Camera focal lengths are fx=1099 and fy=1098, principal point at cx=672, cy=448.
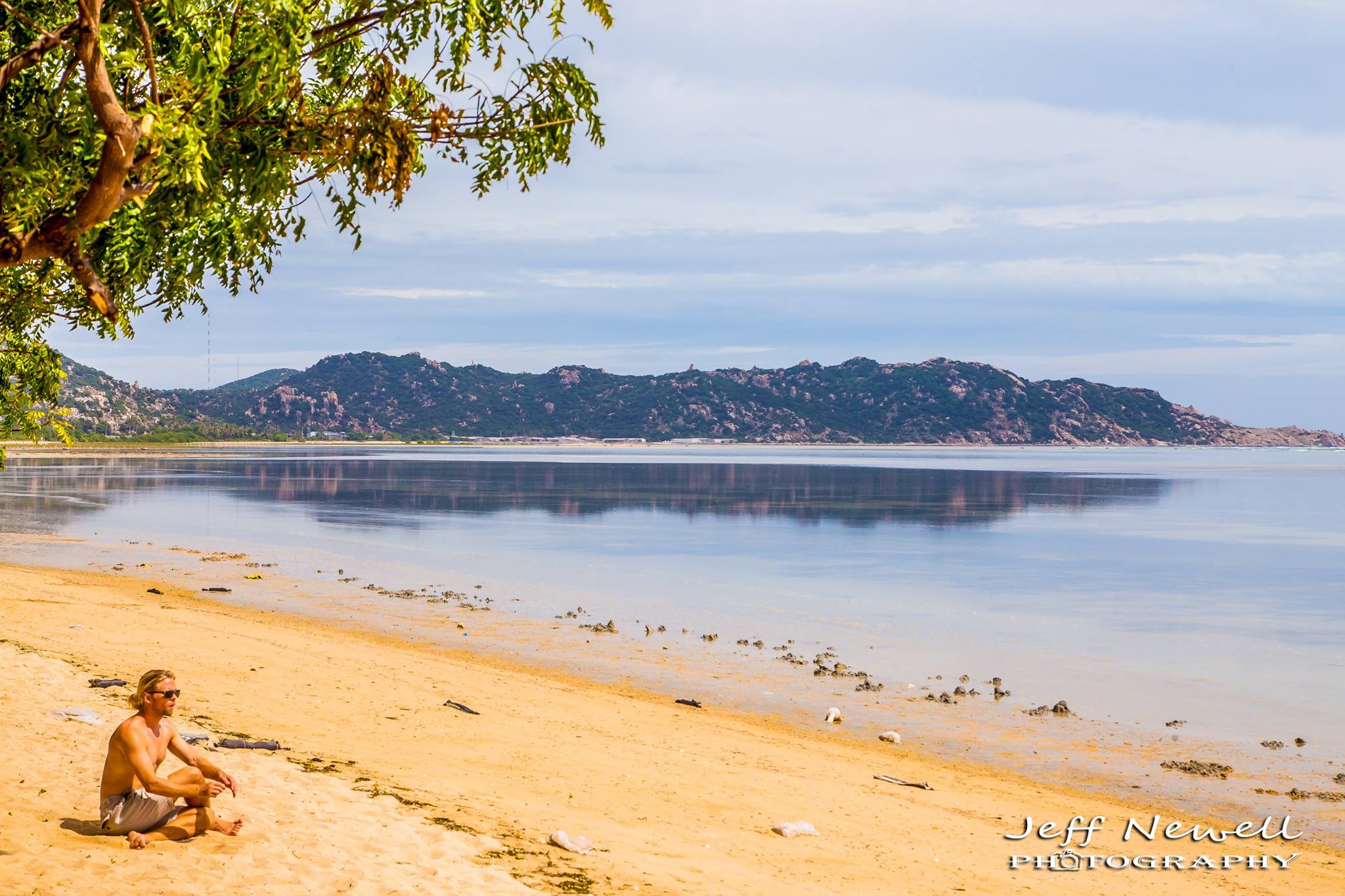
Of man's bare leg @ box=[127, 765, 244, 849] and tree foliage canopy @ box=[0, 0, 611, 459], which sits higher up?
tree foliage canopy @ box=[0, 0, 611, 459]

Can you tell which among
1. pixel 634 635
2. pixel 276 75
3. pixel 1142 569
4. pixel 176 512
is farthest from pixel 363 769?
pixel 176 512

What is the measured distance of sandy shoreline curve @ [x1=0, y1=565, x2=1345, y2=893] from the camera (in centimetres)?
938

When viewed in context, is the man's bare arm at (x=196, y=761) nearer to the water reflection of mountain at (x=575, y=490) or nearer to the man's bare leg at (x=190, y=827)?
the man's bare leg at (x=190, y=827)

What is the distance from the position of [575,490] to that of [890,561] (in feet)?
144

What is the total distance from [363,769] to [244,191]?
6.90m

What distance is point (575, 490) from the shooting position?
269ft

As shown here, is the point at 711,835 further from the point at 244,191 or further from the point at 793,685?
the point at 793,685

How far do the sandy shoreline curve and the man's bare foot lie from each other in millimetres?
168

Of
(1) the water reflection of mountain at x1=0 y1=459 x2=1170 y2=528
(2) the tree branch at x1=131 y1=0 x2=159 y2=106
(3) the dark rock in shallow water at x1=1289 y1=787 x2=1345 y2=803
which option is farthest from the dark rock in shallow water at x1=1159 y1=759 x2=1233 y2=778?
(1) the water reflection of mountain at x1=0 y1=459 x2=1170 y2=528

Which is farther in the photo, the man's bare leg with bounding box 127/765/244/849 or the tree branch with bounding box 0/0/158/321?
the man's bare leg with bounding box 127/765/244/849

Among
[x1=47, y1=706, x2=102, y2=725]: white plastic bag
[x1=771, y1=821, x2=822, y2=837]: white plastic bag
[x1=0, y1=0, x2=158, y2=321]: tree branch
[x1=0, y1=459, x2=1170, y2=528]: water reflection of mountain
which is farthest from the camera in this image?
[x1=0, y1=459, x2=1170, y2=528]: water reflection of mountain

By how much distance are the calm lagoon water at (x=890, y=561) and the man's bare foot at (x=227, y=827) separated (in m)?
14.3

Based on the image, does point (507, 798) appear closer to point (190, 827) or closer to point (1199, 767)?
point (190, 827)

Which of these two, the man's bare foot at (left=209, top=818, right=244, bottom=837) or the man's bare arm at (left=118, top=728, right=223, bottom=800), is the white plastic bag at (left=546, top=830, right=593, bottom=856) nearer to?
the man's bare foot at (left=209, top=818, right=244, bottom=837)
